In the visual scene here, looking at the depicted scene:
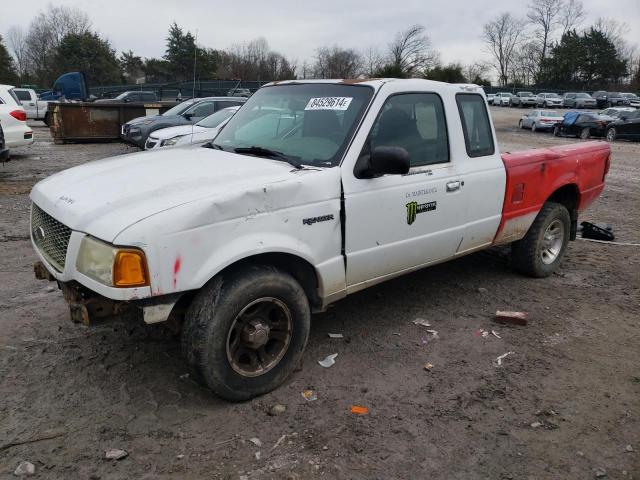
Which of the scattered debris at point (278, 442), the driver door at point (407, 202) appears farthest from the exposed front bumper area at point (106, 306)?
the driver door at point (407, 202)

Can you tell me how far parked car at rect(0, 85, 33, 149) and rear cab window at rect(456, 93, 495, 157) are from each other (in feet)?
36.3

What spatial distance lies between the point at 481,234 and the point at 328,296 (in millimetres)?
1815

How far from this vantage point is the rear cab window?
4.50 metres

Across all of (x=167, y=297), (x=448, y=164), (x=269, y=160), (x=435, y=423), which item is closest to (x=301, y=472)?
(x=435, y=423)

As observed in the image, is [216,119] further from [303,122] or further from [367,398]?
[367,398]

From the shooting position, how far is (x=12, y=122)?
12148 mm

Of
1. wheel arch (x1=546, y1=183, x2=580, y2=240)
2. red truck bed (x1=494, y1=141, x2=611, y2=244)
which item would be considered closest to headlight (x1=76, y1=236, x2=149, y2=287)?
red truck bed (x1=494, y1=141, x2=611, y2=244)

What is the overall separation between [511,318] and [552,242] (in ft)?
5.45

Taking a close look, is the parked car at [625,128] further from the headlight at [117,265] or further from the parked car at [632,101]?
the headlight at [117,265]

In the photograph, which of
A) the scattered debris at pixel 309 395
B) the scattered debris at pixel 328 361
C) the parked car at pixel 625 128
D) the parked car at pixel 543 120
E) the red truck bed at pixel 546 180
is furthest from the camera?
the parked car at pixel 543 120

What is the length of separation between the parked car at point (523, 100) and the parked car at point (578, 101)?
3.34m

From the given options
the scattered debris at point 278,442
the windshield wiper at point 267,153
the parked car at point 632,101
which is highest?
the parked car at point 632,101

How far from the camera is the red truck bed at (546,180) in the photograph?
4.95 meters

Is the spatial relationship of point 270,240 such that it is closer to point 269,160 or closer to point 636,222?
point 269,160
